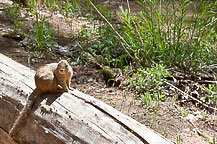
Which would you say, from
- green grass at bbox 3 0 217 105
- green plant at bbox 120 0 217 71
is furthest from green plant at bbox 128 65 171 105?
green plant at bbox 120 0 217 71

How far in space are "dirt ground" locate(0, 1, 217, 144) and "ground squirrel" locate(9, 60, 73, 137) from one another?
109 centimetres

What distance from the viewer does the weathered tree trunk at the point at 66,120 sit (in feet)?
6.11

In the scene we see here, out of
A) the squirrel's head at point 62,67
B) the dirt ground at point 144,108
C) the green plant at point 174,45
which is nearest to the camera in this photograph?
the squirrel's head at point 62,67

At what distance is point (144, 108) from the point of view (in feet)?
10.5

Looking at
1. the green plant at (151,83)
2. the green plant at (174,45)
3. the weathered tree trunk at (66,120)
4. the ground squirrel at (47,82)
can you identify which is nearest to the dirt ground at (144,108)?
the green plant at (151,83)

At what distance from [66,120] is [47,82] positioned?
0.36 meters

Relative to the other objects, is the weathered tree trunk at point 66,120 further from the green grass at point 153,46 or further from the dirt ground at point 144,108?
the green grass at point 153,46

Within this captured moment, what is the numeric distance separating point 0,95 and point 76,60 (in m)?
1.98

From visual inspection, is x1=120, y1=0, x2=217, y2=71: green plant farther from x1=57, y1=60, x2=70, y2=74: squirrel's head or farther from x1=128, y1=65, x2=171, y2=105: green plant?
x1=57, y1=60, x2=70, y2=74: squirrel's head

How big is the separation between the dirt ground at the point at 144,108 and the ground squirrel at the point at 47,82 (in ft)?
3.58

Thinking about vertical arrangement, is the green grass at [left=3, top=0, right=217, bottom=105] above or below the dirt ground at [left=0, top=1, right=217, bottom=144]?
above

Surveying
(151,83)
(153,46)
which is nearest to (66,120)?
(151,83)

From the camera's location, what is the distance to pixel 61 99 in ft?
7.24

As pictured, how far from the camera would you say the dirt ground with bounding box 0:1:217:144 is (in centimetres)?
295
